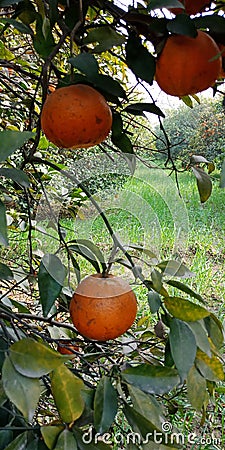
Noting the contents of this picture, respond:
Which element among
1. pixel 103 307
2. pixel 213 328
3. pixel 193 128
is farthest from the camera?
pixel 193 128

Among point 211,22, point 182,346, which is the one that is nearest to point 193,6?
point 211,22

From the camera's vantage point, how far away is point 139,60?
0.40 meters

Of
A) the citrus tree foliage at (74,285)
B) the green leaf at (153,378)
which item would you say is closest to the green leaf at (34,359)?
the citrus tree foliage at (74,285)

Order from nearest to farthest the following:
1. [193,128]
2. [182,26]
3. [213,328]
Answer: [182,26], [213,328], [193,128]

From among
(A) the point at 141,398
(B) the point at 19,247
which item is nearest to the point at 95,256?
(A) the point at 141,398

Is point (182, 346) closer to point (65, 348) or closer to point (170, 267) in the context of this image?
point (170, 267)

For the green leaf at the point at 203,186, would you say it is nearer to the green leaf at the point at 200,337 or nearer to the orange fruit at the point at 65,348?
the green leaf at the point at 200,337

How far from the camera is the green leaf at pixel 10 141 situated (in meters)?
0.34

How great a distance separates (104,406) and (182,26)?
0.31 metres

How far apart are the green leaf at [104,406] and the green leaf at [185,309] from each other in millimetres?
91

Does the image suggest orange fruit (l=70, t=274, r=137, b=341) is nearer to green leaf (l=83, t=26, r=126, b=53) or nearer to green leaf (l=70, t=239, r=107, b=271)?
green leaf (l=70, t=239, r=107, b=271)

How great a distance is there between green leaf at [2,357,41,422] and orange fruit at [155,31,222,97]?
0.24 metres

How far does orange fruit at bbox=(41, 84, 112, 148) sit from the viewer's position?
37 centimetres

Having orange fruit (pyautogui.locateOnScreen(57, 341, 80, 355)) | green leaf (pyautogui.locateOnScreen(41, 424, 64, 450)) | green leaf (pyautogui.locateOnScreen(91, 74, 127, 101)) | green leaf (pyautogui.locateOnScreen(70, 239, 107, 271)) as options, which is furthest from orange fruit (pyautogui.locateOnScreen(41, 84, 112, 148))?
orange fruit (pyautogui.locateOnScreen(57, 341, 80, 355))
